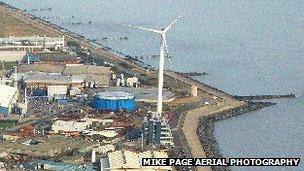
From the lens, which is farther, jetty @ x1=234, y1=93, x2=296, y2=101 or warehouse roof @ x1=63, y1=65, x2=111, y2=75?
warehouse roof @ x1=63, y1=65, x2=111, y2=75

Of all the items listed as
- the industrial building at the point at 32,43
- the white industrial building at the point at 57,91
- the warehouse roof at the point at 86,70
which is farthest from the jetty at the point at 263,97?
the industrial building at the point at 32,43

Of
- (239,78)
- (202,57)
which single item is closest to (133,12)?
(202,57)

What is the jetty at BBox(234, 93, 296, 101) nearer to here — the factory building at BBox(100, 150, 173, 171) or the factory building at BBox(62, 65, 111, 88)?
the factory building at BBox(62, 65, 111, 88)

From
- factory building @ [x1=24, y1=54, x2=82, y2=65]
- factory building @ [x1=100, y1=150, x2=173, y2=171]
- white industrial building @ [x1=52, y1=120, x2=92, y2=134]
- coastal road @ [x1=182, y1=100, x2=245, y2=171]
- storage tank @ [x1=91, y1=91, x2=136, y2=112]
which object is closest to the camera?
factory building @ [x1=100, y1=150, x2=173, y2=171]

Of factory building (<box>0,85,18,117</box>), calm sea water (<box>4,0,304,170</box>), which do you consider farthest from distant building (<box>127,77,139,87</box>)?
factory building (<box>0,85,18,117</box>)

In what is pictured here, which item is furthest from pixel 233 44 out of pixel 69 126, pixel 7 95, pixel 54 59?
pixel 69 126

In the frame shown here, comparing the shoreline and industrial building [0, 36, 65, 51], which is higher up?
industrial building [0, 36, 65, 51]

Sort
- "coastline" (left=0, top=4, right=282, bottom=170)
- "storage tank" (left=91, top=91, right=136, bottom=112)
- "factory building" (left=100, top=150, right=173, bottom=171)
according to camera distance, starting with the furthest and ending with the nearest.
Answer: "storage tank" (left=91, top=91, right=136, bottom=112) → "coastline" (left=0, top=4, right=282, bottom=170) → "factory building" (left=100, top=150, right=173, bottom=171)
